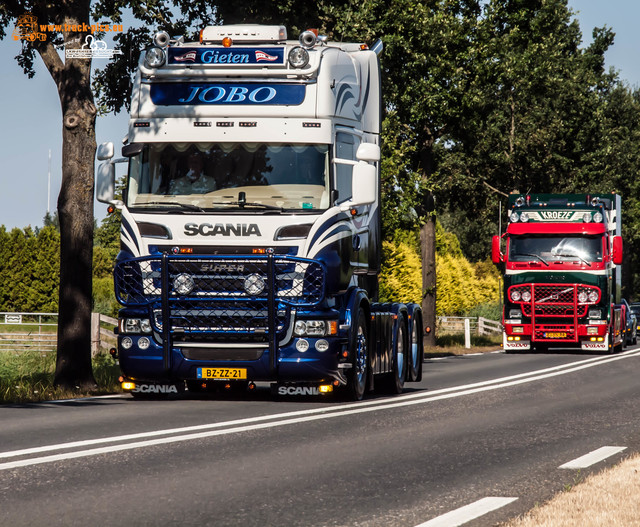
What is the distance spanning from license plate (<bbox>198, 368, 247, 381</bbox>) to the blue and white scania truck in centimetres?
1

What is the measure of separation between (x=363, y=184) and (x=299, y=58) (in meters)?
1.78

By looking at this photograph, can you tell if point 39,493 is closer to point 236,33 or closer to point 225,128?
point 225,128

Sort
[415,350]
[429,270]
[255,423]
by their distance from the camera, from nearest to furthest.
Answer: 1. [255,423]
2. [415,350]
3. [429,270]

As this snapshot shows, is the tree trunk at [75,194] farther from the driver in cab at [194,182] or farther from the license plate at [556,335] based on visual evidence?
the license plate at [556,335]

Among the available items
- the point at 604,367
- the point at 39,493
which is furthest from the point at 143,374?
the point at 604,367

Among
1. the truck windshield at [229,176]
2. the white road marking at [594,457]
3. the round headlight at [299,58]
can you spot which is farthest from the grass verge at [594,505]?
the round headlight at [299,58]

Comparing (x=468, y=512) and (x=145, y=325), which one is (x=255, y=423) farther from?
(x=468, y=512)

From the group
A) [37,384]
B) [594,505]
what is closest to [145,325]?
[37,384]

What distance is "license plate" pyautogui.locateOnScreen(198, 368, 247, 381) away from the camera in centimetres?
1334

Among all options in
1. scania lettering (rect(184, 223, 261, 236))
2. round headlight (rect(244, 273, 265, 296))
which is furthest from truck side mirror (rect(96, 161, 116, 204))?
round headlight (rect(244, 273, 265, 296))

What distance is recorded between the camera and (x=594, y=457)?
9.48 metres

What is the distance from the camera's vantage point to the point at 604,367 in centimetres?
2447

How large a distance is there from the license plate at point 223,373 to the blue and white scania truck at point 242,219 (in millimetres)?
14

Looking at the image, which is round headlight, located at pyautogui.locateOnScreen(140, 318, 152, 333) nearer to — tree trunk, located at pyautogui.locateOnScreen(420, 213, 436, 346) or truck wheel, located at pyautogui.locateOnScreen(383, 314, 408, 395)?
truck wheel, located at pyautogui.locateOnScreen(383, 314, 408, 395)
